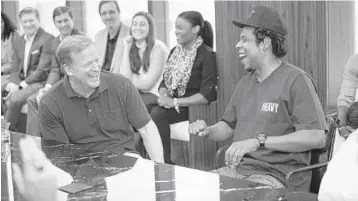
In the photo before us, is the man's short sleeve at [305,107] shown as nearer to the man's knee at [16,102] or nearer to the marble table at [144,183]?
the marble table at [144,183]

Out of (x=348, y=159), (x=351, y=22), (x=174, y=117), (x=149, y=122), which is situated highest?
(x=351, y=22)

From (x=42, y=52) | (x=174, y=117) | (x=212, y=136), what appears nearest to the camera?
(x=212, y=136)

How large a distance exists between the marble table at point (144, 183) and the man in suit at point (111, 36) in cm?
317

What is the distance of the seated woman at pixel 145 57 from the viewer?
511 cm

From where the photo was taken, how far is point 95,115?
3.16 m

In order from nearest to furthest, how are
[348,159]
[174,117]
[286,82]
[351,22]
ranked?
[348,159]
[286,82]
[351,22]
[174,117]

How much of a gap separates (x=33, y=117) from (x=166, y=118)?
6.55ft

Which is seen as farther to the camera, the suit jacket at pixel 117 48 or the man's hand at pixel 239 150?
the suit jacket at pixel 117 48

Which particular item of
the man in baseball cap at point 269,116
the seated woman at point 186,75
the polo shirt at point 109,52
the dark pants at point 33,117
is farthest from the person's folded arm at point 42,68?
the man in baseball cap at point 269,116

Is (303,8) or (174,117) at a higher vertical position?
(303,8)

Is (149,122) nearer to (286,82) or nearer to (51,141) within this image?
(51,141)

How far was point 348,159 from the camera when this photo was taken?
1558mm

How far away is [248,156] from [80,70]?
1.05m

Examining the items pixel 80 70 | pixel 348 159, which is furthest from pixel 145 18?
pixel 348 159
